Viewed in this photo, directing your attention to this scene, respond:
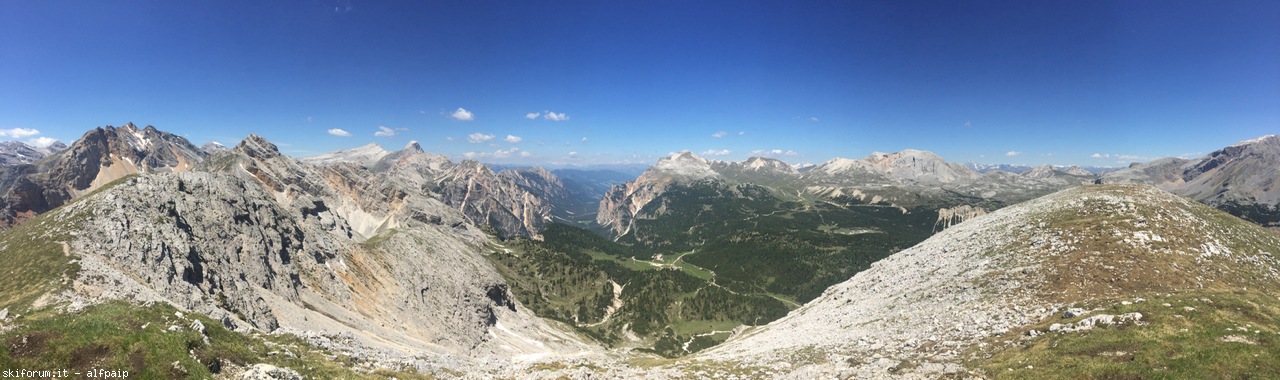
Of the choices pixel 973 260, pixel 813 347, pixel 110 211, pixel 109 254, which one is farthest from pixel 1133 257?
pixel 110 211

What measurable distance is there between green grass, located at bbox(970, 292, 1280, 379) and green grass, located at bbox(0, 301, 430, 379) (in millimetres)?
40685

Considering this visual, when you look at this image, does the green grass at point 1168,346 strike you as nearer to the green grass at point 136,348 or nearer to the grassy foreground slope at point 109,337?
the grassy foreground slope at point 109,337

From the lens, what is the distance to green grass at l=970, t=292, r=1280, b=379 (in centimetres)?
2311

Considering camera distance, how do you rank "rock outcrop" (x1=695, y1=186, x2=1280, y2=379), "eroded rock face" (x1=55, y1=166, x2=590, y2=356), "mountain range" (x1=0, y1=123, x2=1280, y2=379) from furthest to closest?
"eroded rock face" (x1=55, y1=166, x2=590, y2=356) < "rock outcrop" (x1=695, y1=186, x2=1280, y2=379) < "mountain range" (x1=0, y1=123, x2=1280, y2=379)

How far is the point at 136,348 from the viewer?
1953cm

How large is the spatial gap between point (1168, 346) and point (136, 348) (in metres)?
51.5

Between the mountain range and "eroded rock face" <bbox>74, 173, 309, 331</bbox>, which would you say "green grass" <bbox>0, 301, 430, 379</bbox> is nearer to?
the mountain range

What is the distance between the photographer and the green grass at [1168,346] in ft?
75.8

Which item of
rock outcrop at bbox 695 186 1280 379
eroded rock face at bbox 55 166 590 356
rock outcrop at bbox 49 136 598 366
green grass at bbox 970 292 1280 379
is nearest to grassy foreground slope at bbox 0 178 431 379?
rock outcrop at bbox 49 136 598 366

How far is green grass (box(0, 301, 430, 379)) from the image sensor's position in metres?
17.9

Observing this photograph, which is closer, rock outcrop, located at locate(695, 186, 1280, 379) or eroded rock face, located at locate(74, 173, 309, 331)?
rock outcrop, located at locate(695, 186, 1280, 379)

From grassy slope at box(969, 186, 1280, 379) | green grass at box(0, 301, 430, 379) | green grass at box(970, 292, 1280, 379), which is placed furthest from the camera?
grassy slope at box(969, 186, 1280, 379)

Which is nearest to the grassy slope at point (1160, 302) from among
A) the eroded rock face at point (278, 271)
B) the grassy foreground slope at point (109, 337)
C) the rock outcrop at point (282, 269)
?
the grassy foreground slope at point (109, 337)

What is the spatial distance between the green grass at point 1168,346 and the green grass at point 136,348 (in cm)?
4069
